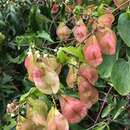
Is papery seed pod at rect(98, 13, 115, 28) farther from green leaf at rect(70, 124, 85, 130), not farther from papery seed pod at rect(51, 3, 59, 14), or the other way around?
papery seed pod at rect(51, 3, 59, 14)

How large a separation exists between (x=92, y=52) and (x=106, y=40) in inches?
1.9

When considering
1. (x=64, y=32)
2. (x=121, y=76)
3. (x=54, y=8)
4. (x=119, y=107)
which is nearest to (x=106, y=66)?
(x=121, y=76)

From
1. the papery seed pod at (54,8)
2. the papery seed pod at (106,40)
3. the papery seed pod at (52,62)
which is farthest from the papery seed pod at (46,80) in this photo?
the papery seed pod at (54,8)

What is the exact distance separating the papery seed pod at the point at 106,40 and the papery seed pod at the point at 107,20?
0.04 m

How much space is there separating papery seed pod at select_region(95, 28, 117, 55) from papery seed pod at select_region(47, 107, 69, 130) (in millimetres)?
202

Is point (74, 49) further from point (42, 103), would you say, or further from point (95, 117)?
point (95, 117)

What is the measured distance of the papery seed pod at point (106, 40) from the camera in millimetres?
1195

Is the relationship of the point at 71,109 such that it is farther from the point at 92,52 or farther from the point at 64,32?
the point at 64,32

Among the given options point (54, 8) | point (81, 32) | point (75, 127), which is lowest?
point (75, 127)

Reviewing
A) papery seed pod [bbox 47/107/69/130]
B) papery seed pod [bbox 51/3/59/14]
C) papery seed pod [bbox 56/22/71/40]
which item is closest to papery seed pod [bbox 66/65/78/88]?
papery seed pod [bbox 47/107/69/130]

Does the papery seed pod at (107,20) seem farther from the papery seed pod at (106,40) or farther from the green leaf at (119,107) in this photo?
the green leaf at (119,107)

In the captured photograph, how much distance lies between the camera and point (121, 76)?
1233mm

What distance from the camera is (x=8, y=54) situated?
2086mm

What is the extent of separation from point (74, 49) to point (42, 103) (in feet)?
0.50
